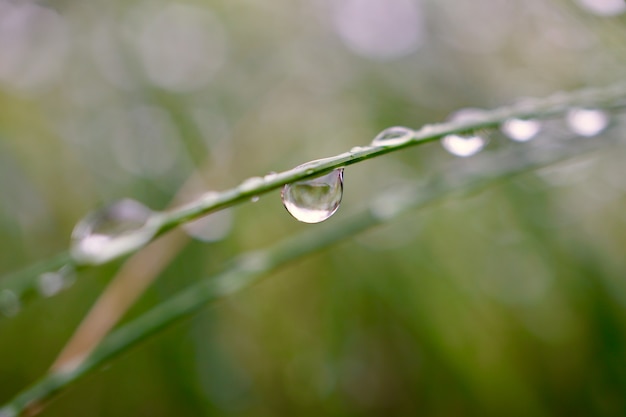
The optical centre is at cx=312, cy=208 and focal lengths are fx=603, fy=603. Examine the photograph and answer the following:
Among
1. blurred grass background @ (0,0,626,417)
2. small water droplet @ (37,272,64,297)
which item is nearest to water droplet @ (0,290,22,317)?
small water droplet @ (37,272,64,297)

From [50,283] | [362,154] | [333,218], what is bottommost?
[362,154]

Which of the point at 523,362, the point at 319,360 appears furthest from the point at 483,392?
the point at 319,360

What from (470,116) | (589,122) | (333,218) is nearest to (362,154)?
(470,116)

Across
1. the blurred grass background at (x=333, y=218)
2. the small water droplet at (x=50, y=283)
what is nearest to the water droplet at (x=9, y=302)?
the small water droplet at (x=50, y=283)

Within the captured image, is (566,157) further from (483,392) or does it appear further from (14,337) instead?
(14,337)

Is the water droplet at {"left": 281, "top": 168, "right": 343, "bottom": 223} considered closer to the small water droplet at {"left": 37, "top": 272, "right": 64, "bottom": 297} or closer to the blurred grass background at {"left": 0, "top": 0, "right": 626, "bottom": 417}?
the small water droplet at {"left": 37, "top": 272, "right": 64, "bottom": 297}

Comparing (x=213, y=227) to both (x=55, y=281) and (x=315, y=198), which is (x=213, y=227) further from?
(x=315, y=198)

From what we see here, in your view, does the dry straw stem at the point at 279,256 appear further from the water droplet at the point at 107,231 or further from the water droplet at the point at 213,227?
the water droplet at the point at 213,227
